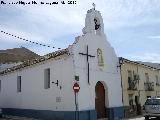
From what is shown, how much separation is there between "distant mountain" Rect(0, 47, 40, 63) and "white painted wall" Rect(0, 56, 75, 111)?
1547cm

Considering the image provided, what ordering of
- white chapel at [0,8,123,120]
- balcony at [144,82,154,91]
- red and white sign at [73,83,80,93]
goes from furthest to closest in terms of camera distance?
balcony at [144,82,154,91], white chapel at [0,8,123,120], red and white sign at [73,83,80,93]

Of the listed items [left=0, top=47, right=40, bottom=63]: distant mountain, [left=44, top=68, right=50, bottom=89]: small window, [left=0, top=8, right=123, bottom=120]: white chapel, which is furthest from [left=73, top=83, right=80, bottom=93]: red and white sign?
[left=0, top=47, right=40, bottom=63]: distant mountain

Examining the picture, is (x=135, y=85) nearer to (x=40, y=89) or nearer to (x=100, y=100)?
(x=100, y=100)

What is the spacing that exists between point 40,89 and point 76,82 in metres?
4.04

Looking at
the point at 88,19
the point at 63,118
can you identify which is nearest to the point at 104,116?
the point at 63,118

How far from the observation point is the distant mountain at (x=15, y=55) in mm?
42197

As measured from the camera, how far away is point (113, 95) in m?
22.3

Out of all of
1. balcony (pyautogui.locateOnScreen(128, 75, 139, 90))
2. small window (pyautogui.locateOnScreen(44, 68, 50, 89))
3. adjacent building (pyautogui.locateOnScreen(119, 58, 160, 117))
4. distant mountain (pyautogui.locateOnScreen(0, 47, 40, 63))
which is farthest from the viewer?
distant mountain (pyautogui.locateOnScreen(0, 47, 40, 63))

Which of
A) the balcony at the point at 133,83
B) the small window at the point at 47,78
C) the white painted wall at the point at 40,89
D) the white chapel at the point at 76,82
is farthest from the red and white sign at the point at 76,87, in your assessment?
the balcony at the point at 133,83

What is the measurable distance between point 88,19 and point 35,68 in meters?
5.56

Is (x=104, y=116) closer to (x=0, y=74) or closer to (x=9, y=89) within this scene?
(x=9, y=89)

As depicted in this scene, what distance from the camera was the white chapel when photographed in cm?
1905

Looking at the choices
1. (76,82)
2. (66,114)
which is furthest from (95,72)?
(66,114)

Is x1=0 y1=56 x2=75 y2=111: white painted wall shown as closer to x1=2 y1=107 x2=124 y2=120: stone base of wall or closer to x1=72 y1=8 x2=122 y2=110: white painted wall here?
x1=2 y1=107 x2=124 y2=120: stone base of wall
